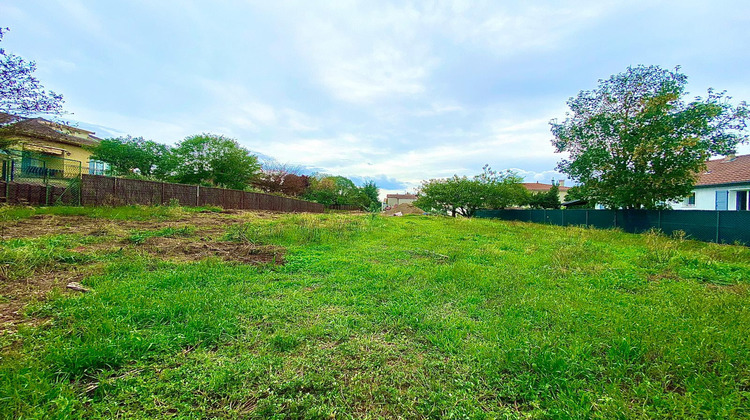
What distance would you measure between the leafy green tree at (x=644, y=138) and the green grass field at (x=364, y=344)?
30.4ft

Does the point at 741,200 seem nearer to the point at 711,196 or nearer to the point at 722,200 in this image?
the point at 722,200

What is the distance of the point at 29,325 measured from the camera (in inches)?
76.5

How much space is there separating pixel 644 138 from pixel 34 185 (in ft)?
76.7

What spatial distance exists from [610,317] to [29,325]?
15.8 feet

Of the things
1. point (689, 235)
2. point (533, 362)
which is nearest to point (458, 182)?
point (689, 235)

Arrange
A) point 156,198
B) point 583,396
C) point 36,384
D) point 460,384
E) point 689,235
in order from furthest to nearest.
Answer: point 156,198 < point 689,235 < point 460,384 < point 583,396 < point 36,384

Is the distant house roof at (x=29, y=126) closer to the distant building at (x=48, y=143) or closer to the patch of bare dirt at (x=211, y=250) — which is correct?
the distant building at (x=48, y=143)

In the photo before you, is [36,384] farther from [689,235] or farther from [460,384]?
[689,235]

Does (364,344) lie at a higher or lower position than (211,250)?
lower

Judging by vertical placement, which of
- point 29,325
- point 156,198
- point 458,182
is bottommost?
point 29,325

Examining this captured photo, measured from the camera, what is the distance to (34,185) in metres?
9.51

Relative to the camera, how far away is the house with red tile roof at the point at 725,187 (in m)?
13.4

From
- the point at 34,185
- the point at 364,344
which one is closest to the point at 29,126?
the point at 34,185

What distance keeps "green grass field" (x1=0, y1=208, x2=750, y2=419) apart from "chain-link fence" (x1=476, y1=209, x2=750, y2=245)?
734cm
